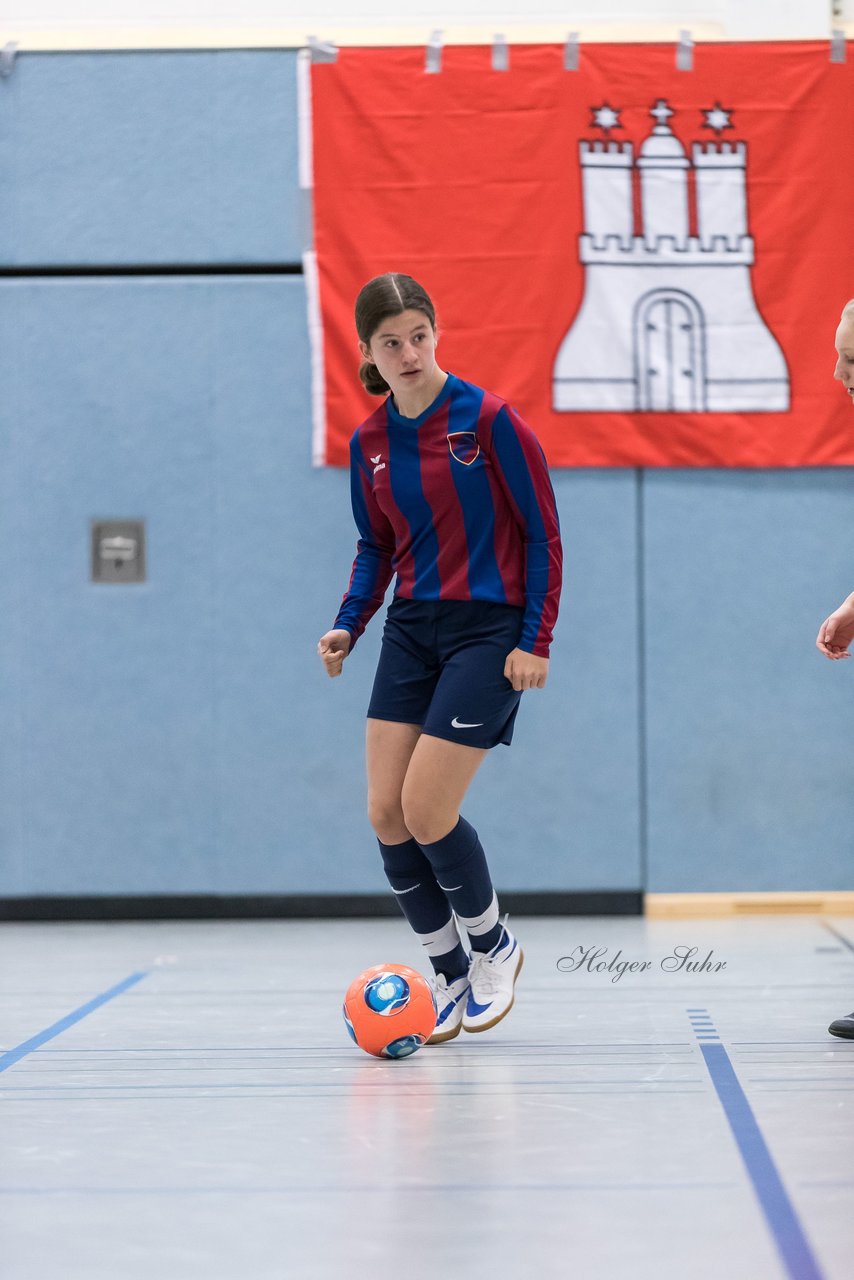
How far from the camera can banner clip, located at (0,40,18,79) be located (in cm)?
625

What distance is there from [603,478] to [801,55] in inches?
77.1

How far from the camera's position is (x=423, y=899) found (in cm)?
332

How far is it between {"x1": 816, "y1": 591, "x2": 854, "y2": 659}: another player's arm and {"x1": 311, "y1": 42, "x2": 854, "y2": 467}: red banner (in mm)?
2894

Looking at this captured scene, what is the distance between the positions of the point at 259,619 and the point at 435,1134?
13.0 ft

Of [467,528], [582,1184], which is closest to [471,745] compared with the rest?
[467,528]

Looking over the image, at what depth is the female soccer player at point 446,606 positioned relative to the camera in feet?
10.3

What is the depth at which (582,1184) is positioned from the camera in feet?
7.00

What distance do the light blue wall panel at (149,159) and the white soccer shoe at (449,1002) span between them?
3797mm

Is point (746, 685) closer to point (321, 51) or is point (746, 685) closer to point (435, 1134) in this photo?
point (321, 51)

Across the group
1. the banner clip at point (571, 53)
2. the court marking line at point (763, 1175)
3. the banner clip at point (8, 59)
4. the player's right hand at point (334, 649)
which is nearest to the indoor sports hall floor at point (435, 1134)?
the court marking line at point (763, 1175)

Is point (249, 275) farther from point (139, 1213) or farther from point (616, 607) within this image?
point (139, 1213)
